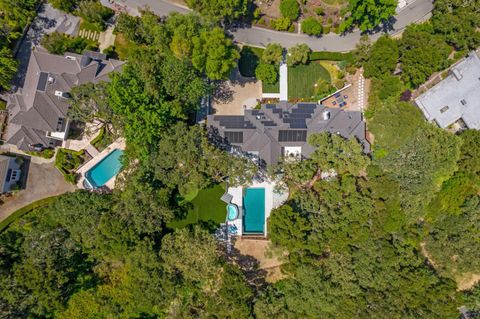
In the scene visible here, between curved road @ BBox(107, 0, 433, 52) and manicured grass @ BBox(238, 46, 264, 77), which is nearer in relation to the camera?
manicured grass @ BBox(238, 46, 264, 77)

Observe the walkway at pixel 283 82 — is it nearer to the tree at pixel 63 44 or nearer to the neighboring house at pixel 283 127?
the neighboring house at pixel 283 127

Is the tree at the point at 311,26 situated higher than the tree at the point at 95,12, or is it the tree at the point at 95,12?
the tree at the point at 95,12

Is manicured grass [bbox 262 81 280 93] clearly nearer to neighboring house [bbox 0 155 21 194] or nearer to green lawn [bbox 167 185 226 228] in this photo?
green lawn [bbox 167 185 226 228]

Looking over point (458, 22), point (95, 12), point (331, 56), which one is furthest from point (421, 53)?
point (95, 12)

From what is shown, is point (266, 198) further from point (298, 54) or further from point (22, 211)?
point (22, 211)

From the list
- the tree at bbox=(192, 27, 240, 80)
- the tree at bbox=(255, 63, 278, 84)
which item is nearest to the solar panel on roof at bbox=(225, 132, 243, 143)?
the tree at bbox=(192, 27, 240, 80)

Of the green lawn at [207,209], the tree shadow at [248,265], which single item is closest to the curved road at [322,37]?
the green lawn at [207,209]

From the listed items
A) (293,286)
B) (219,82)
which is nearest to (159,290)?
(293,286)
